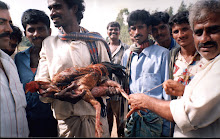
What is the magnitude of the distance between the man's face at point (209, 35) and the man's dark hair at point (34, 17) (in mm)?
1709

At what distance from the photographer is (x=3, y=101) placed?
1.22 meters

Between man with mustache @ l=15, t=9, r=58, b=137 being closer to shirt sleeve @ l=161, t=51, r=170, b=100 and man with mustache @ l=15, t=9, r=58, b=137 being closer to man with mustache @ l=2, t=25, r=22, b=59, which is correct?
man with mustache @ l=2, t=25, r=22, b=59

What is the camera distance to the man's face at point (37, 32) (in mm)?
1850

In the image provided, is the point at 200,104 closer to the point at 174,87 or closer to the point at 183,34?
the point at 174,87

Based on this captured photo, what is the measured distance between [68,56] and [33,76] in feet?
1.86

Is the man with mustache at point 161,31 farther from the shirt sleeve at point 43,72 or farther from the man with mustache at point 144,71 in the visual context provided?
the shirt sleeve at point 43,72

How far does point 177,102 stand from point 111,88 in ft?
2.04

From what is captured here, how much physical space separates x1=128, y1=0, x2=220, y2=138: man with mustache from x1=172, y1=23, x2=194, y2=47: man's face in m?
0.43

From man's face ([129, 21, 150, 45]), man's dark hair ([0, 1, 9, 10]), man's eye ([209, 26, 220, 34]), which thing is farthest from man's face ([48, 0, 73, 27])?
man's eye ([209, 26, 220, 34])

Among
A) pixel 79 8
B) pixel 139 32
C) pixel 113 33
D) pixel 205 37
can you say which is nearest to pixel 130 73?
pixel 139 32

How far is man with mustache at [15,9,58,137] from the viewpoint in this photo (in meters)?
1.82

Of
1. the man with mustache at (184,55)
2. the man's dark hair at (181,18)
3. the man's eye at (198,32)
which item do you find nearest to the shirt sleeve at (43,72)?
the man with mustache at (184,55)

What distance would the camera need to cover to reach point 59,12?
159cm

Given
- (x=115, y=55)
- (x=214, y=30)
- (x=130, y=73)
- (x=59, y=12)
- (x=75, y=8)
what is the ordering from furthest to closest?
(x=115, y=55) → (x=130, y=73) → (x=75, y=8) → (x=59, y=12) → (x=214, y=30)
